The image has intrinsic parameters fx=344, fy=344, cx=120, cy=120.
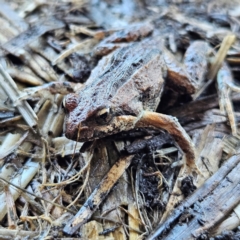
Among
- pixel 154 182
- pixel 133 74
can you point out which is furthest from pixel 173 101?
pixel 154 182

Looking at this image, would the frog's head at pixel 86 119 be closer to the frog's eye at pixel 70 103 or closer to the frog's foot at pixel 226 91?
the frog's eye at pixel 70 103

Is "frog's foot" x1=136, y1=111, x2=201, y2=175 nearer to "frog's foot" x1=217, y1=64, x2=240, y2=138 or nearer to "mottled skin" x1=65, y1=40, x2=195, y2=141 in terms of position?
"mottled skin" x1=65, y1=40, x2=195, y2=141

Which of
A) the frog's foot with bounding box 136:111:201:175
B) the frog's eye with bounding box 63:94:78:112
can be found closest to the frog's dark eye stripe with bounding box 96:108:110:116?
the frog's eye with bounding box 63:94:78:112

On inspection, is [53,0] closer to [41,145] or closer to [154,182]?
[41,145]

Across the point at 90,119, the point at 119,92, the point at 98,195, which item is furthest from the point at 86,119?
the point at 98,195

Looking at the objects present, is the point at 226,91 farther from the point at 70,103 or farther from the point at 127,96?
the point at 70,103

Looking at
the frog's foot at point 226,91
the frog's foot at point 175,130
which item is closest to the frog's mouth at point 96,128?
the frog's foot at point 175,130
